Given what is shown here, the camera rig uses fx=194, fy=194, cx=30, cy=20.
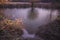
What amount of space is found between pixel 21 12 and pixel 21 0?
12cm

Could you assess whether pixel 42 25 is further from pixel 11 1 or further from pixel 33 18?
pixel 11 1

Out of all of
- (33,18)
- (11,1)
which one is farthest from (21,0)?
(33,18)

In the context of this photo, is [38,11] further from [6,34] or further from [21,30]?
[6,34]

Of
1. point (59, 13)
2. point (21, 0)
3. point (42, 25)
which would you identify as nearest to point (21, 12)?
point (21, 0)

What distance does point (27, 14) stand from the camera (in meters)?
1.94

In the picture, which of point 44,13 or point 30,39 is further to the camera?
point 44,13

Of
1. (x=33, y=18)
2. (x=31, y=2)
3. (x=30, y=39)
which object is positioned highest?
(x=31, y=2)

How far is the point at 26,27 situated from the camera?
1.89 m

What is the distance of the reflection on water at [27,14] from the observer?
1.91m

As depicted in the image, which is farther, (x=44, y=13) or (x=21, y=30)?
(x=44, y=13)

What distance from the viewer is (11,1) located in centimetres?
188

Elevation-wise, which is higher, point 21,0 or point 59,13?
point 21,0

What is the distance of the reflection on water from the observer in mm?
1905

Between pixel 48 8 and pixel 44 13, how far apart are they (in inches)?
3.1
